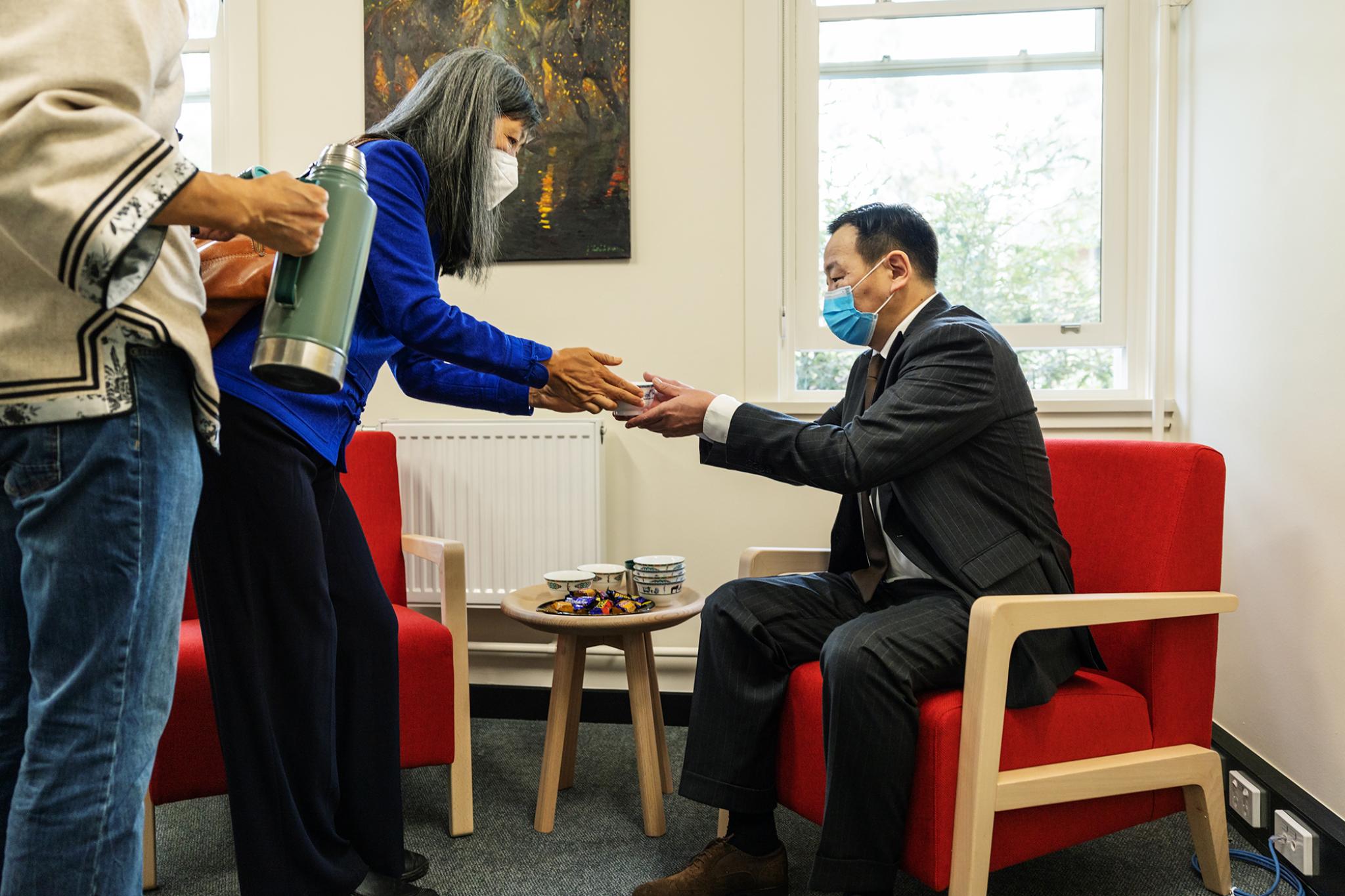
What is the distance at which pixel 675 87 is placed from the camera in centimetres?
278

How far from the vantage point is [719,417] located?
1.81 meters

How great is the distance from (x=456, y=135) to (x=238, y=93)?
1.70 metres

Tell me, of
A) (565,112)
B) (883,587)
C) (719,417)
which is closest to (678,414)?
(719,417)

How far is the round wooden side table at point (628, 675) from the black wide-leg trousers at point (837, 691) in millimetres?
258

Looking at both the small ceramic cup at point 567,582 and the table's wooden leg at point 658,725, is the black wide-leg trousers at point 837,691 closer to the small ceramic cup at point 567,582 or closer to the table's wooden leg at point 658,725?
the table's wooden leg at point 658,725

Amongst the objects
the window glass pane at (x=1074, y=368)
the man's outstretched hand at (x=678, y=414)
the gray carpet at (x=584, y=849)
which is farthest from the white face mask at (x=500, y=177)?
the window glass pane at (x=1074, y=368)

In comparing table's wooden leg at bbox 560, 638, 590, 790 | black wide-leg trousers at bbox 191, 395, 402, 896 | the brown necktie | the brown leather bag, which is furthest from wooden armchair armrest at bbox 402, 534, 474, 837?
the brown leather bag

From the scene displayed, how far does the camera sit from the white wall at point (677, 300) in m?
2.77

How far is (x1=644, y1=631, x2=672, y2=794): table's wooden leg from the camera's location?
219 centimetres

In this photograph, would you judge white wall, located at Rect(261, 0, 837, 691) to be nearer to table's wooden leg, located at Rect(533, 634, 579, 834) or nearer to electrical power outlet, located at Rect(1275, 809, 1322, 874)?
table's wooden leg, located at Rect(533, 634, 579, 834)

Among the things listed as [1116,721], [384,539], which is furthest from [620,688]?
[1116,721]

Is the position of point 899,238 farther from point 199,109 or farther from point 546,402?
point 199,109

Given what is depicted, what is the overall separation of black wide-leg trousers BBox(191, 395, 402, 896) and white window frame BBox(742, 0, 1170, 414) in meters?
1.60

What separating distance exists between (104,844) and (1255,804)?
198 cm
